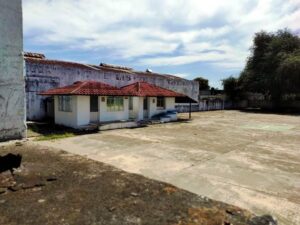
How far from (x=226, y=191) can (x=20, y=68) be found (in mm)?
9558

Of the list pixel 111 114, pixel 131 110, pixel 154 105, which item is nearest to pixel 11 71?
pixel 111 114

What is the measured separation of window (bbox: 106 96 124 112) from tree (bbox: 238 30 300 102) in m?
21.1

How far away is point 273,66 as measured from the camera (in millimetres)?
32875

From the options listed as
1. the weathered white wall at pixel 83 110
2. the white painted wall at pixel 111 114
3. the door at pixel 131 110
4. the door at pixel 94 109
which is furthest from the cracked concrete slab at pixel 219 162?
the door at pixel 131 110

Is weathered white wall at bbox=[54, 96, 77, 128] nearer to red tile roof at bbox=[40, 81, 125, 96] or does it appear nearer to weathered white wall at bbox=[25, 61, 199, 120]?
red tile roof at bbox=[40, 81, 125, 96]

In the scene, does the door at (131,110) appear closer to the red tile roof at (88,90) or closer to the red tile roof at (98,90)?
the red tile roof at (98,90)

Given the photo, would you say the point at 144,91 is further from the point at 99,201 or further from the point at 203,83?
the point at 203,83

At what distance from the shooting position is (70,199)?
211 inches

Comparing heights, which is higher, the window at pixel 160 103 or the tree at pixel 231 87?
the tree at pixel 231 87

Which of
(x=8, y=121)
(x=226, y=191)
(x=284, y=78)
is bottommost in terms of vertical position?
(x=226, y=191)

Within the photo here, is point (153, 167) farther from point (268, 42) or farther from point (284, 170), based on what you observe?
point (268, 42)

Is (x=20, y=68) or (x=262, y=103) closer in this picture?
(x=20, y=68)

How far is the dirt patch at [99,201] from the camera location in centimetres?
459

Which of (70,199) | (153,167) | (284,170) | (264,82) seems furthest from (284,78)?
(70,199)
